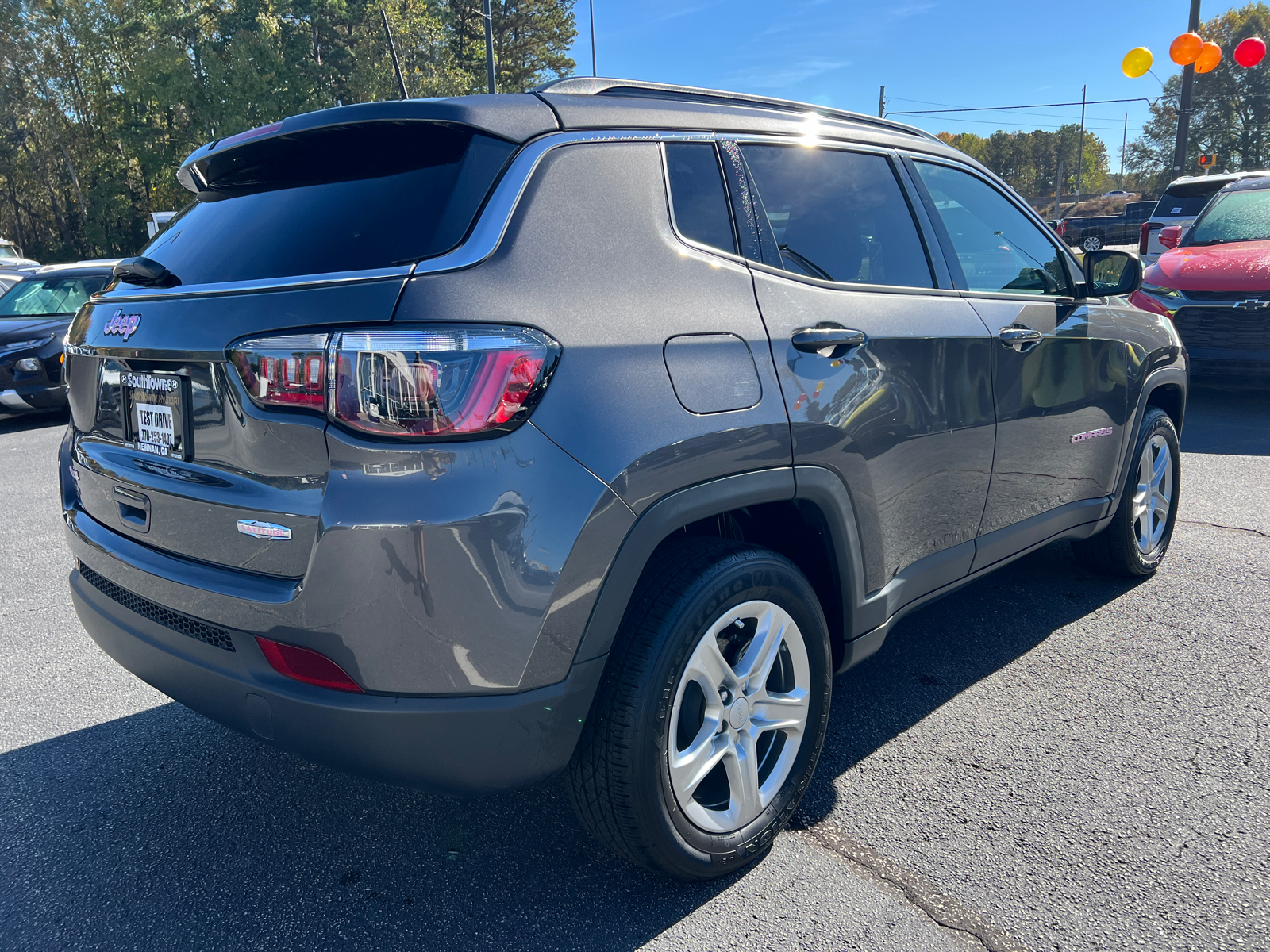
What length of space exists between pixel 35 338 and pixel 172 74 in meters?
38.9

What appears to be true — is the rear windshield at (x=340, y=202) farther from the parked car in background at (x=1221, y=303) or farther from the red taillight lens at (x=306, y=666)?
the parked car in background at (x=1221, y=303)

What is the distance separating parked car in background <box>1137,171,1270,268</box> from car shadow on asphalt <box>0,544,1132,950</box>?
11.6 m

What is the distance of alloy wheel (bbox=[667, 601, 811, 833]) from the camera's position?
A: 6.89 feet

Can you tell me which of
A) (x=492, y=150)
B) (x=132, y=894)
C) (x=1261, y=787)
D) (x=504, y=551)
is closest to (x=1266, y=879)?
(x=1261, y=787)

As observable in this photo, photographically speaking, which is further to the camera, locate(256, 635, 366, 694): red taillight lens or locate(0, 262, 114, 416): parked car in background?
locate(0, 262, 114, 416): parked car in background

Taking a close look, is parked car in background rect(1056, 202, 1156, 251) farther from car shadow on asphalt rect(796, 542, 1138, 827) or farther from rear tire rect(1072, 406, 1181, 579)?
car shadow on asphalt rect(796, 542, 1138, 827)

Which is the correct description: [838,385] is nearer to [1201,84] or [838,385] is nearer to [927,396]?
[927,396]

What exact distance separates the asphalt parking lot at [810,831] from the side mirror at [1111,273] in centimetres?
137

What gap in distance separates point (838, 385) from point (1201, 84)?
77981 mm

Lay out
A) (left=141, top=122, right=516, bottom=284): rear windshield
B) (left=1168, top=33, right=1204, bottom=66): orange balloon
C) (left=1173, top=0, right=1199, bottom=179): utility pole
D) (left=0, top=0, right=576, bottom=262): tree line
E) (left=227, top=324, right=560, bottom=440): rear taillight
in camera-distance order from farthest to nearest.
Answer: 1. (left=0, top=0, right=576, bottom=262): tree line
2. (left=1173, top=0, right=1199, bottom=179): utility pole
3. (left=1168, top=33, right=1204, bottom=66): orange balloon
4. (left=141, top=122, right=516, bottom=284): rear windshield
5. (left=227, top=324, right=560, bottom=440): rear taillight

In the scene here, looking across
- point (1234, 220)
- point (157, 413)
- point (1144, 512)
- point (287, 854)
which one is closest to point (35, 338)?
point (157, 413)

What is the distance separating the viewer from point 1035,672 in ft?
10.9

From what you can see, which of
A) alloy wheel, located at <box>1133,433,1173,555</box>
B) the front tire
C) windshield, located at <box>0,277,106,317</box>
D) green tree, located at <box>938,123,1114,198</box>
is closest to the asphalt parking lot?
the front tire

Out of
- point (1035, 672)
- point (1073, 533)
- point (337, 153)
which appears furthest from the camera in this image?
point (1073, 533)
